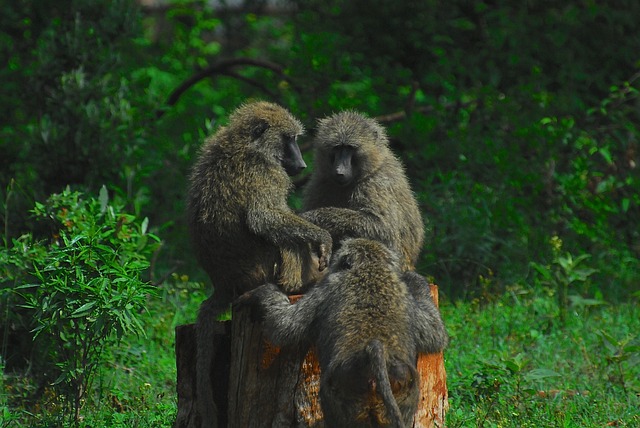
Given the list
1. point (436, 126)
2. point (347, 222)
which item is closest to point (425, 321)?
point (347, 222)

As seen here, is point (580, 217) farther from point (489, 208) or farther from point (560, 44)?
point (560, 44)

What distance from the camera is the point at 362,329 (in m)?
4.27

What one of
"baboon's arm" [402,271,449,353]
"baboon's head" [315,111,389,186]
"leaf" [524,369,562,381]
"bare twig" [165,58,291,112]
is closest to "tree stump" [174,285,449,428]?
"baboon's arm" [402,271,449,353]

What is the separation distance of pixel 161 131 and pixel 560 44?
431cm

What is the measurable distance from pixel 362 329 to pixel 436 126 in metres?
5.16

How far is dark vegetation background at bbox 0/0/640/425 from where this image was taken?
7.70m

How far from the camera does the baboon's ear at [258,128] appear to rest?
17.2 ft

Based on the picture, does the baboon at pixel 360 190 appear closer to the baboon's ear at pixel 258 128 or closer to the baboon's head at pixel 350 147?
the baboon's head at pixel 350 147

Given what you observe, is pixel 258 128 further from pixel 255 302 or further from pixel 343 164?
pixel 255 302

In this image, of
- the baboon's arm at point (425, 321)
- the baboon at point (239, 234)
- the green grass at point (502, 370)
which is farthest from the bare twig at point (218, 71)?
the baboon's arm at point (425, 321)

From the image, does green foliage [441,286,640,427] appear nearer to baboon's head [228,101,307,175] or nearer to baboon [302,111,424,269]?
baboon [302,111,424,269]

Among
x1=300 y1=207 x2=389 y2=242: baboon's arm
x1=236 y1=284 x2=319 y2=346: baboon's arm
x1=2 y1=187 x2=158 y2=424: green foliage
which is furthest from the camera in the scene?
x1=300 y1=207 x2=389 y2=242: baboon's arm

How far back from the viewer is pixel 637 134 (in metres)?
8.84

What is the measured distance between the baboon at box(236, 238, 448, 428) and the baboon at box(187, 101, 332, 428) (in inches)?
11.1
